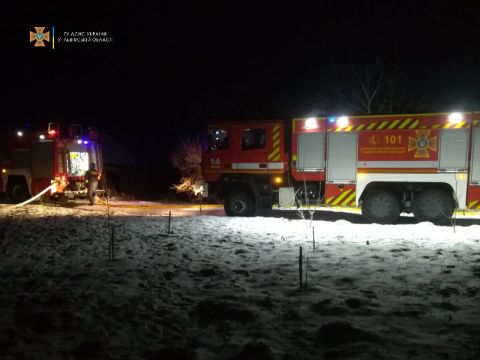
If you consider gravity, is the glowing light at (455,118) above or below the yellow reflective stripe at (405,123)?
above

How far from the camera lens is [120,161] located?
134ft

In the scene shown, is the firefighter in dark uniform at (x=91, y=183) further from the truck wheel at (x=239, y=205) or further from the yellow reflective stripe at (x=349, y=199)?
the yellow reflective stripe at (x=349, y=199)

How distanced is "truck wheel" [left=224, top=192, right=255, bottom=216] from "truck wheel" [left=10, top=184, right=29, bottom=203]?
8.95m

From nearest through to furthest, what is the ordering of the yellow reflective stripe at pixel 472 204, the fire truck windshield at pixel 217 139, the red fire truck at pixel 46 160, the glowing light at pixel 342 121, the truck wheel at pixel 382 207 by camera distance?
the yellow reflective stripe at pixel 472 204 → the truck wheel at pixel 382 207 → the glowing light at pixel 342 121 → the fire truck windshield at pixel 217 139 → the red fire truck at pixel 46 160

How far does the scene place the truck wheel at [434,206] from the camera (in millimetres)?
10414

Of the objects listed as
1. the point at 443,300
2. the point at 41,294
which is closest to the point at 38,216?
Result: the point at 41,294

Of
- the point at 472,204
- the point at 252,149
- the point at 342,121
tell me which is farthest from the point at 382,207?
the point at 252,149

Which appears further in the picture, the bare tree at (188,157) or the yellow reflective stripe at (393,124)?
the bare tree at (188,157)

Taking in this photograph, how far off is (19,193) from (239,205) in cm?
958

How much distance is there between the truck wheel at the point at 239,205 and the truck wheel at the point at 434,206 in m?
4.24

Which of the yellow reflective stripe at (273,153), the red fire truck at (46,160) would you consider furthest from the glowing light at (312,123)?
the red fire truck at (46,160)

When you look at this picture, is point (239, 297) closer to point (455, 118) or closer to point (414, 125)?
point (414, 125)

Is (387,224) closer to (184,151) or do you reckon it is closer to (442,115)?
(442,115)

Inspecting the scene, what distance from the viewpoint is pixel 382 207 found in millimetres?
10812
